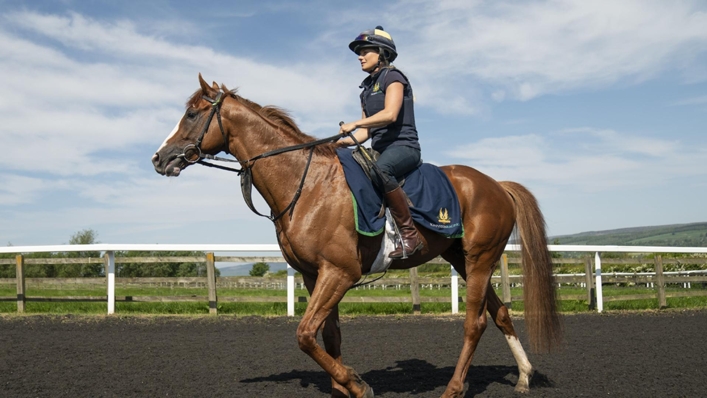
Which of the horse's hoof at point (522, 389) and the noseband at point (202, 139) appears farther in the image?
the horse's hoof at point (522, 389)

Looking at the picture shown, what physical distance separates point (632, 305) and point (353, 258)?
12575 millimetres

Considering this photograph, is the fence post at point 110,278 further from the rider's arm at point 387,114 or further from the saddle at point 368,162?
the rider's arm at point 387,114

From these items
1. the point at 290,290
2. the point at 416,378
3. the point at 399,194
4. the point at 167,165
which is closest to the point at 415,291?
the point at 290,290

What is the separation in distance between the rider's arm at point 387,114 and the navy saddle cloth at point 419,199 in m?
0.32

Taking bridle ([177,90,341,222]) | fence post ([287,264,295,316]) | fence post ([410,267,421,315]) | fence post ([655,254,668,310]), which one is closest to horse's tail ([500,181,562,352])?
bridle ([177,90,341,222])

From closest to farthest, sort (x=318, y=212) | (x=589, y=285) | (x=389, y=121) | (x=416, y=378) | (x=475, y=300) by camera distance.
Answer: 1. (x=318, y=212)
2. (x=389, y=121)
3. (x=475, y=300)
4. (x=416, y=378)
5. (x=589, y=285)

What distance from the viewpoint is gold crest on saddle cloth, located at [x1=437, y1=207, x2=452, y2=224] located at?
5.36 metres

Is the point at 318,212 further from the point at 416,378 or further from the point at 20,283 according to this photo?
the point at 20,283

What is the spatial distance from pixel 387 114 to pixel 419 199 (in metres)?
0.81

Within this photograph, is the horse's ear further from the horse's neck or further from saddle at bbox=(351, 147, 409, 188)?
saddle at bbox=(351, 147, 409, 188)

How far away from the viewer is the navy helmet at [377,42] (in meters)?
5.32

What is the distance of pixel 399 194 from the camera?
5078 mm

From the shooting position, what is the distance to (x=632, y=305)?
49.8ft

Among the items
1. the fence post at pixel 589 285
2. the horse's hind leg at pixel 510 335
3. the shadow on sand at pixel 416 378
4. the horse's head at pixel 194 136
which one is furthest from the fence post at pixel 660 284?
the horse's head at pixel 194 136
